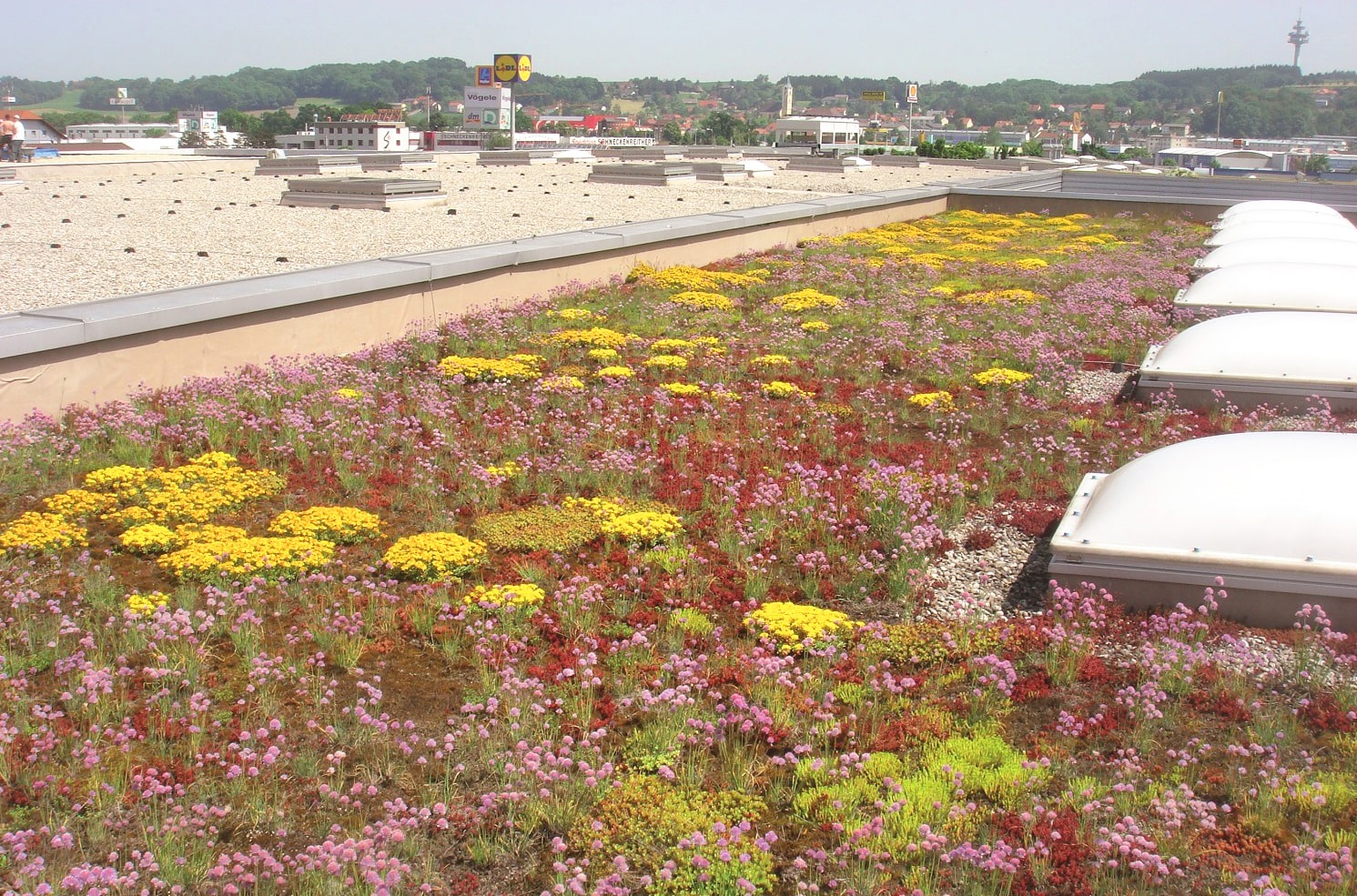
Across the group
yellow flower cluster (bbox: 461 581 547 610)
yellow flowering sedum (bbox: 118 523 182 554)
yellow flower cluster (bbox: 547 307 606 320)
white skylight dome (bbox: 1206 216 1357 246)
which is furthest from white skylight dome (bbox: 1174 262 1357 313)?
yellow flowering sedum (bbox: 118 523 182 554)

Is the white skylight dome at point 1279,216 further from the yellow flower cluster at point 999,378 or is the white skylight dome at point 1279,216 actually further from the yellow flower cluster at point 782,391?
the yellow flower cluster at point 782,391

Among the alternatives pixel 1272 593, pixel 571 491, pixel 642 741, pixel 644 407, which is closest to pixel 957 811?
pixel 642 741

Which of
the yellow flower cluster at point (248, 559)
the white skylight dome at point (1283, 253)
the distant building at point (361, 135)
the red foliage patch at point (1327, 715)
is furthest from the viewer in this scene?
the distant building at point (361, 135)

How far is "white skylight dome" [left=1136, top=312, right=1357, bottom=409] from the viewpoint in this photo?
8703 mm

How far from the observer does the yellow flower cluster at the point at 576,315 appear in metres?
11.9

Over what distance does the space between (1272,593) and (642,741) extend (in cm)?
299

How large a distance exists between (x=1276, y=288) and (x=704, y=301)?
20.1 ft

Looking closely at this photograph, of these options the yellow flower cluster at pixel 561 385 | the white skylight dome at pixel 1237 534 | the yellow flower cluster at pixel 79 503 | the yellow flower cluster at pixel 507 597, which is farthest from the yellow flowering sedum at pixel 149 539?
the white skylight dome at pixel 1237 534

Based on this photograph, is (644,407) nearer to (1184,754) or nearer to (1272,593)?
(1272,593)

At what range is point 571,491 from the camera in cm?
716

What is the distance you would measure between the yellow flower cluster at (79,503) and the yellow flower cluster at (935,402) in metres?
5.97

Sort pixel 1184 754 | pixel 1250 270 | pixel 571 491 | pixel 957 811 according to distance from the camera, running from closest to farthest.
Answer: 1. pixel 957 811
2. pixel 1184 754
3. pixel 571 491
4. pixel 1250 270

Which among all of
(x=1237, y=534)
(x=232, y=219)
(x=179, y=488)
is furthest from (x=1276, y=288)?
(x=232, y=219)

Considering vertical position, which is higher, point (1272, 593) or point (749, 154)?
point (749, 154)
